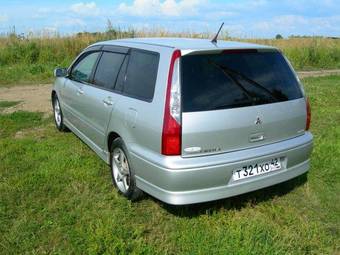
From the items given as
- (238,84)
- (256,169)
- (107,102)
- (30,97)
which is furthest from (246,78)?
(30,97)

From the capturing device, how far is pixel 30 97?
35.7 ft

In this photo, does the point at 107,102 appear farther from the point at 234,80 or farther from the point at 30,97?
the point at 30,97

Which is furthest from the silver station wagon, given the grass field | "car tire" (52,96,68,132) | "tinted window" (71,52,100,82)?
"car tire" (52,96,68,132)

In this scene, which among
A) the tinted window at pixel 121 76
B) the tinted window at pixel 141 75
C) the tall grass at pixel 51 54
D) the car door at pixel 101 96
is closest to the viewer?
the tinted window at pixel 141 75

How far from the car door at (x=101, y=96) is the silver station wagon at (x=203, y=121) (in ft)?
Result: 0.20

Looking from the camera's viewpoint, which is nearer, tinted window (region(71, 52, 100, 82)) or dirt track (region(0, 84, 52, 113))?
tinted window (region(71, 52, 100, 82))

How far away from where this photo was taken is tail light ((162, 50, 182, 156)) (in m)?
3.56

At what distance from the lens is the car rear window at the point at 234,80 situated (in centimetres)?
367

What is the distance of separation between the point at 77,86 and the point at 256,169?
304 cm

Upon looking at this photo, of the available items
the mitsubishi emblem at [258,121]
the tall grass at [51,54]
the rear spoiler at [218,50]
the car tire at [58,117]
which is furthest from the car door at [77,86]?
the tall grass at [51,54]

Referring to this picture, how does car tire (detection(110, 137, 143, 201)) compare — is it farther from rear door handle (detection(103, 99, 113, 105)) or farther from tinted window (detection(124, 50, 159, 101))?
tinted window (detection(124, 50, 159, 101))

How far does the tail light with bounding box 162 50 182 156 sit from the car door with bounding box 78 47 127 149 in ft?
3.33

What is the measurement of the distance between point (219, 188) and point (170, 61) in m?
1.21

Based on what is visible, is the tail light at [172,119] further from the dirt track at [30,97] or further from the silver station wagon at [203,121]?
the dirt track at [30,97]
